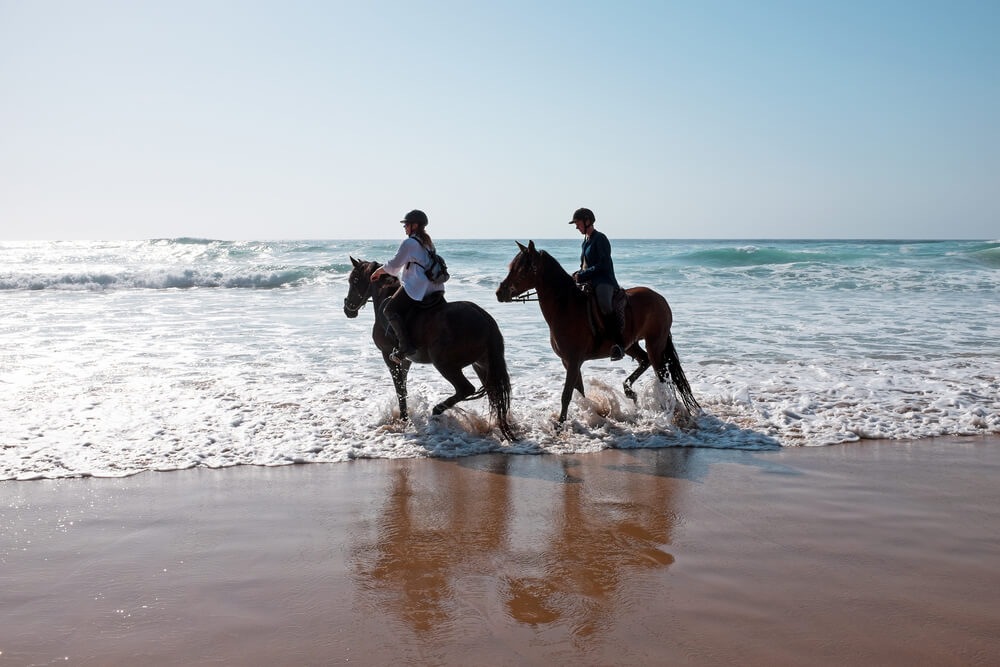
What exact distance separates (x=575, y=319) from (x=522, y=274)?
0.72m

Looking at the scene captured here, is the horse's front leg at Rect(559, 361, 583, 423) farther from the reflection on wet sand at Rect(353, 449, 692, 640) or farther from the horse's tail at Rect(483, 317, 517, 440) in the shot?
the reflection on wet sand at Rect(353, 449, 692, 640)

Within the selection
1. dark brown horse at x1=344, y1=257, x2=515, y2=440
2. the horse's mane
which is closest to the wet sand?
dark brown horse at x1=344, y1=257, x2=515, y2=440

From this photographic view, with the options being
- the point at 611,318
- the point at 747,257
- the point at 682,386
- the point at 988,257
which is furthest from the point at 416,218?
the point at 988,257

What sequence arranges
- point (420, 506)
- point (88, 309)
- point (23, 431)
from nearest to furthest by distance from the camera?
point (420, 506) → point (23, 431) → point (88, 309)

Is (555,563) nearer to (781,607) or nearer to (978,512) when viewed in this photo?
(781,607)

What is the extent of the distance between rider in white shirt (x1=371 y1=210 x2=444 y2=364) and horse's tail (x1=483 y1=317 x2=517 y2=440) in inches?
29.5

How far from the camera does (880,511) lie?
4625mm

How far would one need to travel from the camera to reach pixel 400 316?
7074 millimetres

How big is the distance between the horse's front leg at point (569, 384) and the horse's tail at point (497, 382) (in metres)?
0.56

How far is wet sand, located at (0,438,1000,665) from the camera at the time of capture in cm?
301

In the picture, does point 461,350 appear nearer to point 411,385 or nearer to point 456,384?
point 456,384

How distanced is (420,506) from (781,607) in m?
2.43

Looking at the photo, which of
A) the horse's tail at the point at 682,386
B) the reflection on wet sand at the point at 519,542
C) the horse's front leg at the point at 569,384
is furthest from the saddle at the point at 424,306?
the horse's tail at the point at 682,386

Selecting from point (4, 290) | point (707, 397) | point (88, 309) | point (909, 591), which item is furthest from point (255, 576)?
point (4, 290)
